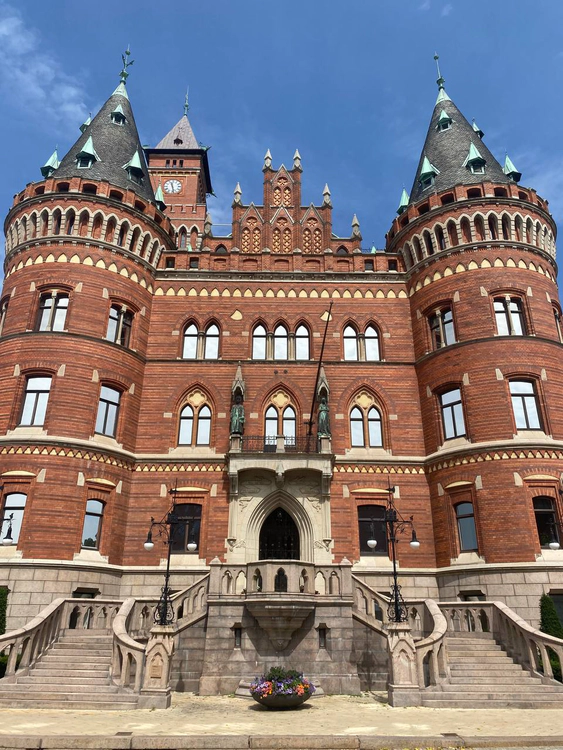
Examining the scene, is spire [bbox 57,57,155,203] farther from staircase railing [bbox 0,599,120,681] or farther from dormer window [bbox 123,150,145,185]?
staircase railing [bbox 0,599,120,681]

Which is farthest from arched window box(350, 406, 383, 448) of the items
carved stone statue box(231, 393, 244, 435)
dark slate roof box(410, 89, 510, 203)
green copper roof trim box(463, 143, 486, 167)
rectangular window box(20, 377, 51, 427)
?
green copper roof trim box(463, 143, 486, 167)

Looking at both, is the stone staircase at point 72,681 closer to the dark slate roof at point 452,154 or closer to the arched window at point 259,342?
the arched window at point 259,342

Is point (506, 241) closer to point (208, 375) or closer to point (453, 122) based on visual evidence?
point (453, 122)

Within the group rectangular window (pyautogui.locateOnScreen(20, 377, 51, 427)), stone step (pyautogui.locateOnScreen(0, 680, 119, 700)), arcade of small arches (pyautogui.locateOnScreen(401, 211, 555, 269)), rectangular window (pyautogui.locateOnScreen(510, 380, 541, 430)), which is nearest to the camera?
stone step (pyautogui.locateOnScreen(0, 680, 119, 700))

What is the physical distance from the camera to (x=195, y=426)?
80.5ft

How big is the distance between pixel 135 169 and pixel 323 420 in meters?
16.2

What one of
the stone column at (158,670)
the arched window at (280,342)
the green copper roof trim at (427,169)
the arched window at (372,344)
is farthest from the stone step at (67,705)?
the green copper roof trim at (427,169)

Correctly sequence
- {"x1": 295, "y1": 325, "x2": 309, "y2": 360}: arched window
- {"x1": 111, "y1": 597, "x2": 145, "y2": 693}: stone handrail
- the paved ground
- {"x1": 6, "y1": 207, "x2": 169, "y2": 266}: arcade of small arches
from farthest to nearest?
1. {"x1": 295, "y1": 325, "x2": 309, "y2": 360}: arched window
2. {"x1": 6, "y1": 207, "x2": 169, "y2": 266}: arcade of small arches
3. {"x1": 111, "y1": 597, "x2": 145, "y2": 693}: stone handrail
4. the paved ground

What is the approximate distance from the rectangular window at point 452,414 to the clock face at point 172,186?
34259 mm

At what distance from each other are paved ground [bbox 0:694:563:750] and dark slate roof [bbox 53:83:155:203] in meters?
22.1

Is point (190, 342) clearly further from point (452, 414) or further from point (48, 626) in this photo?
point (48, 626)

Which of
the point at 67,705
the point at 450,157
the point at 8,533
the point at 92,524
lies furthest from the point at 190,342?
the point at 450,157

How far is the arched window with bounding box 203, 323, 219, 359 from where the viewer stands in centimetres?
2602

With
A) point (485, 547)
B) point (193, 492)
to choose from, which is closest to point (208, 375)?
point (193, 492)
